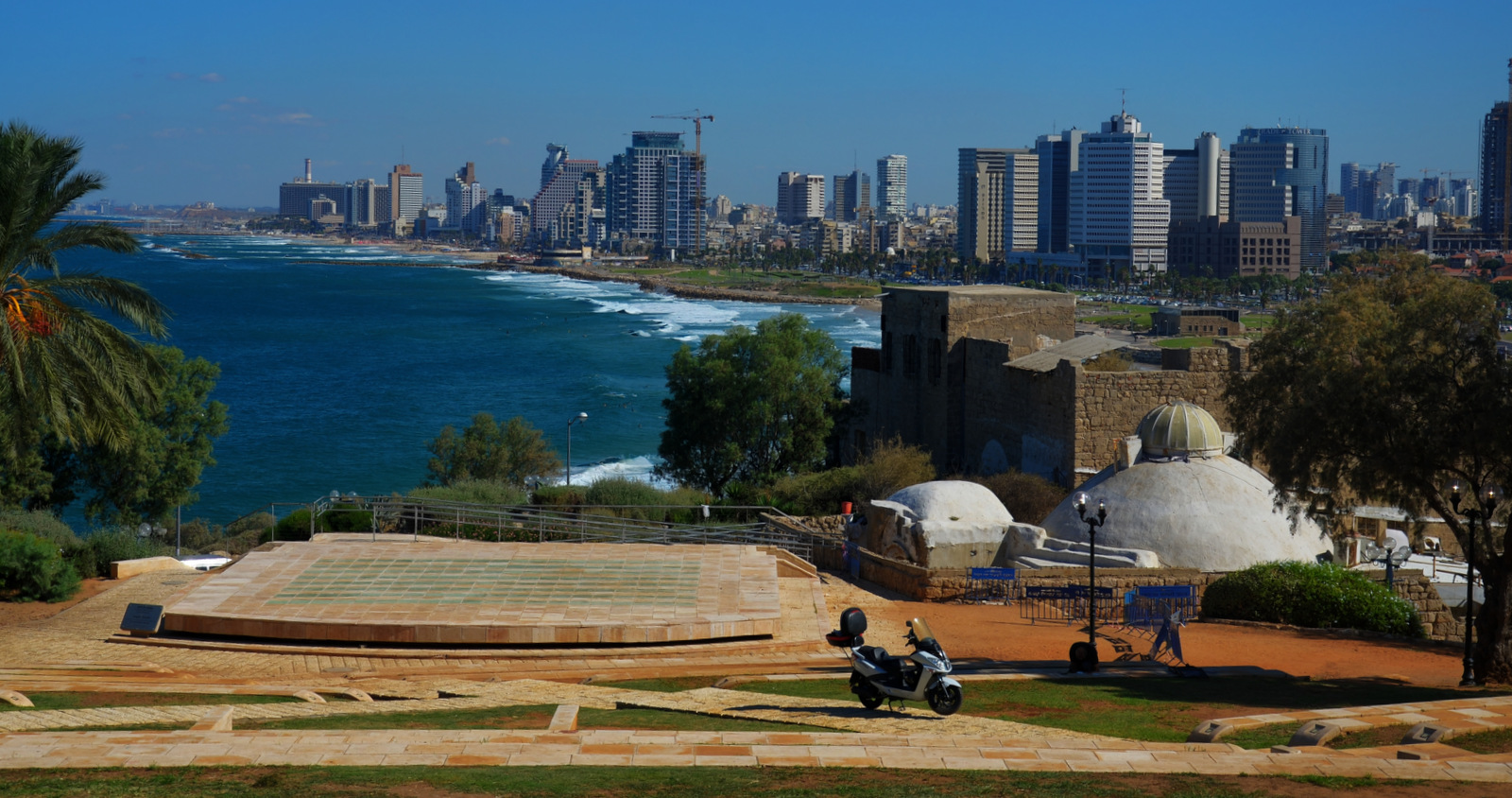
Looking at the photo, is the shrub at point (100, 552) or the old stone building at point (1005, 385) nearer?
the shrub at point (100, 552)

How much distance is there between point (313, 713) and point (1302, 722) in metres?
8.02

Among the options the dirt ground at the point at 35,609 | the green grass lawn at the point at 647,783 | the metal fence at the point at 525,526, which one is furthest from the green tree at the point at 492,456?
the green grass lawn at the point at 647,783

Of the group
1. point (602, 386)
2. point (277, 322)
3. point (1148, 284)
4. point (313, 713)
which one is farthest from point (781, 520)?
point (1148, 284)

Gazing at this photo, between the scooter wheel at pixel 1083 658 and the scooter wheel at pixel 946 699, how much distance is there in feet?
11.1

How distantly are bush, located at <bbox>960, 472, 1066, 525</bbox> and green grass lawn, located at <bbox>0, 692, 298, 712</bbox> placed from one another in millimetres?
17418

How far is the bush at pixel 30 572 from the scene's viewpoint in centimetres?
1694

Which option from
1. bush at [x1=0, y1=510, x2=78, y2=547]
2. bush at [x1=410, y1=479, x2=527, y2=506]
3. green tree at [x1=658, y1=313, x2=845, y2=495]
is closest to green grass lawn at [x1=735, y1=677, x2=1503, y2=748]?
bush at [x1=0, y1=510, x2=78, y2=547]

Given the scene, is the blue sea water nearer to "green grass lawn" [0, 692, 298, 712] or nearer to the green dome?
the green dome

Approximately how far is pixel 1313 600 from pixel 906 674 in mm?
9434

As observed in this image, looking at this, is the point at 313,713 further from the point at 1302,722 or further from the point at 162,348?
the point at 162,348

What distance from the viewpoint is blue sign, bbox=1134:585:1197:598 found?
708 inches

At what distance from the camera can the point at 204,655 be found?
14180mm

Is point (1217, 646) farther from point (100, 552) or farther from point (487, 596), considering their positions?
point (100, 552)

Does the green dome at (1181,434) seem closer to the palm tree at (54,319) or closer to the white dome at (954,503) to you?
the white dome at (954,503)
